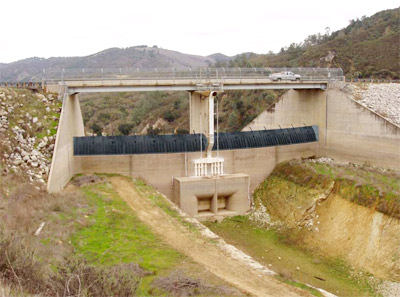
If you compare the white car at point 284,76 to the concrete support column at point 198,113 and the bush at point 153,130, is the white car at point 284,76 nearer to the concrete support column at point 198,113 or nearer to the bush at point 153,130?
the concrete support column at point 198,113

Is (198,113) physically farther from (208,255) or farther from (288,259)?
(208,255)

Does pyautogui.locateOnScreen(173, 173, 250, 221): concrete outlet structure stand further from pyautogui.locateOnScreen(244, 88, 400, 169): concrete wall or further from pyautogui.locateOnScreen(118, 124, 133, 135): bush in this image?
pyautogui.locateOnScreen(118, 124, 133, 135): bush

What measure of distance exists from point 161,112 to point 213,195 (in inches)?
1622

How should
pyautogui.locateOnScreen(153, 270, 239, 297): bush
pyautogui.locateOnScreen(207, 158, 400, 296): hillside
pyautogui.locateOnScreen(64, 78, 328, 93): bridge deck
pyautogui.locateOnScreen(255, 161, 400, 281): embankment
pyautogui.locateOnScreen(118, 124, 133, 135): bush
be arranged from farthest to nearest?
pyautogui.locateOnScreen(118, 124, 133, 135): bush, pyautogui.locateOnScreen(64, 78, 328, 93): bridge deck, pyautogui.locateOnScreen(255, 161, 400, 281): embankment, pyautogui.locateOnScreen(207, 158, 400, 296): hillside, pyautogui.locateOnScreen(153, 270, 239, 297): bush

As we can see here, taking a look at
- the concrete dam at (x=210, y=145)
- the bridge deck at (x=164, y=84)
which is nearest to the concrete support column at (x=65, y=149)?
the concrete dam at (x=210, y=145)

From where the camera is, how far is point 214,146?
32.7 m

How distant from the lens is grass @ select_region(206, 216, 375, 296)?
2105 centimetres

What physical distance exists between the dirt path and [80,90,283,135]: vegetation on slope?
124ft

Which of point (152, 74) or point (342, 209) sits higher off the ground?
point (152, 74)

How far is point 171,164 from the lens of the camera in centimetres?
3144

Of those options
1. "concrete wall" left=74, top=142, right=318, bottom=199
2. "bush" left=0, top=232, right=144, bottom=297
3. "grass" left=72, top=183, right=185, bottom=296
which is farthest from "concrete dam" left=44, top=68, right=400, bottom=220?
"bush" left=0, top=232, right=144, bottom=297

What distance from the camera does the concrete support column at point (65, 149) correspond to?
23.8m

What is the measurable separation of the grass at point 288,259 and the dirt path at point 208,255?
5.11 feet

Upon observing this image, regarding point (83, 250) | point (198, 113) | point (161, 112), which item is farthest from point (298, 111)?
point (161, 112)
